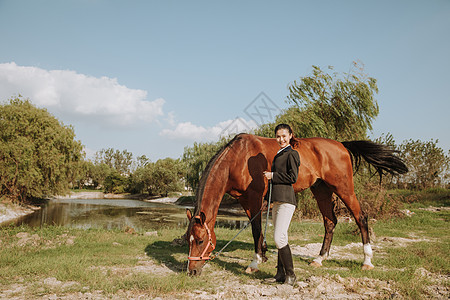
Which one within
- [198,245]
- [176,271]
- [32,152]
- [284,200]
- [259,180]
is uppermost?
[32,152]

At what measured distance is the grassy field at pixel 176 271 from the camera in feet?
10.8

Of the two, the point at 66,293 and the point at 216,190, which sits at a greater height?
the point at 216,190

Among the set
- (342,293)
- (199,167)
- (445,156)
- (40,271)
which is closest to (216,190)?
(342,293)

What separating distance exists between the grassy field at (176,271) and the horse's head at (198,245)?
0.59 ft

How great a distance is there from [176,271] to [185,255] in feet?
4.00

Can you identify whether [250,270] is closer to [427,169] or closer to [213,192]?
[213,192]

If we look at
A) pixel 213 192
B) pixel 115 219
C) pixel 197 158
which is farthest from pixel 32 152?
pixel 213 192

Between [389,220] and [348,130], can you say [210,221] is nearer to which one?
[389,220]

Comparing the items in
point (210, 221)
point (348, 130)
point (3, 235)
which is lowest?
point (3, 235)

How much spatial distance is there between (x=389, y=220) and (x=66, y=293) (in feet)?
38.7

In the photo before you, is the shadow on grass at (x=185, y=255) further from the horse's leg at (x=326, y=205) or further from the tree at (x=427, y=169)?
the tree at (x=427, y=169)

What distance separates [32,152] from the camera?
70.0ft

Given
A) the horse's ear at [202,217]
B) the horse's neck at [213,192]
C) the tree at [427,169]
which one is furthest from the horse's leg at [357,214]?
the tree at [427,169]

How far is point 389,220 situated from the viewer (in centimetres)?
1130
